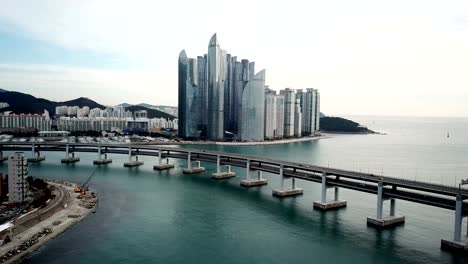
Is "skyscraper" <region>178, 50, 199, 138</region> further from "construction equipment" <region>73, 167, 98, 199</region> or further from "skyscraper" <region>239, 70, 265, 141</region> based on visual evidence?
"construction equipment" <region>73, 167, 98, 199</region>

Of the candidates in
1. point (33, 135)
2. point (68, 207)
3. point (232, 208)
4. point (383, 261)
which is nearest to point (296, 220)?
point (232, 208)

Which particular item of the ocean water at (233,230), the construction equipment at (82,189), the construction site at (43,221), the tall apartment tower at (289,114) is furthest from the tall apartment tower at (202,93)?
the construction site at (43,221)

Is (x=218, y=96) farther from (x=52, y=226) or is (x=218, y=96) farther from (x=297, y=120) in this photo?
(x=52, y=226)

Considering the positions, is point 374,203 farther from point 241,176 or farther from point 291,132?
point 291,132

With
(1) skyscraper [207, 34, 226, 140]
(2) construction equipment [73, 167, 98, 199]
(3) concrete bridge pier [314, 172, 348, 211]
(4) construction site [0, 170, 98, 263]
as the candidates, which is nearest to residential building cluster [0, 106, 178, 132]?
(1) skyscraper [207, 34, 226, 140]

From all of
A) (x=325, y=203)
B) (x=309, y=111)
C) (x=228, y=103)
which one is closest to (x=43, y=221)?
(x=325, y=203)
